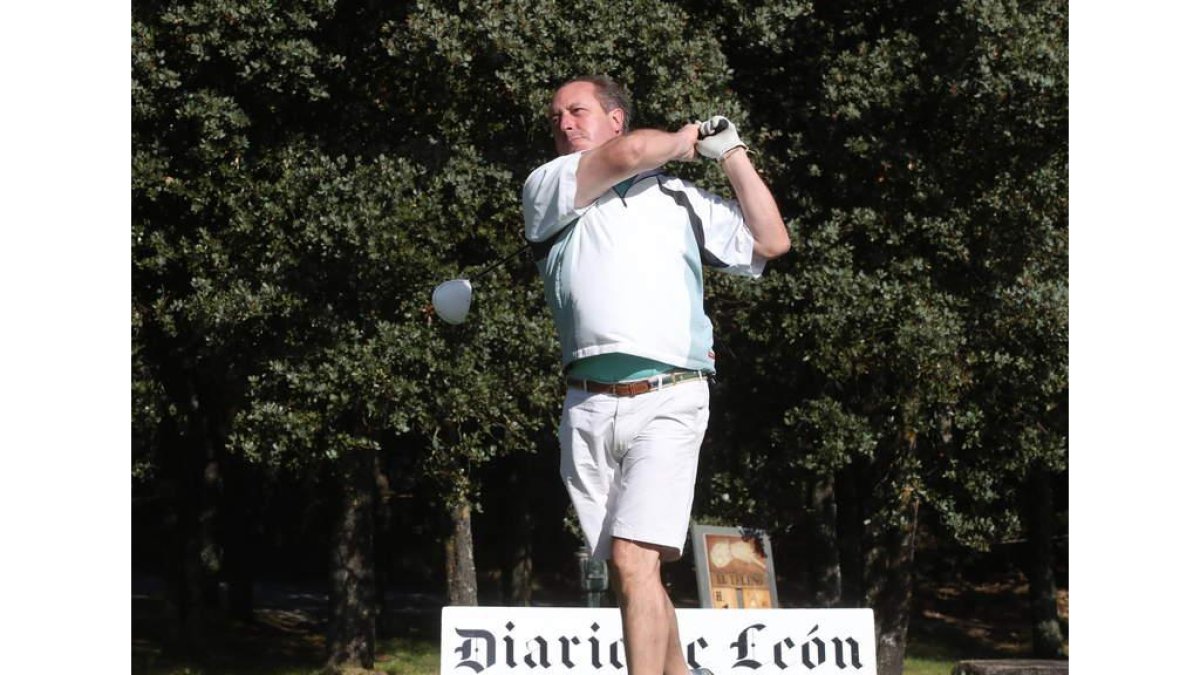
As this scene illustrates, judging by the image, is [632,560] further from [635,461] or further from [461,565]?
[461,565]

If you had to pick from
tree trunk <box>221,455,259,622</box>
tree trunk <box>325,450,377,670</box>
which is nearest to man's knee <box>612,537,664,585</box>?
tree trunk <box>325,450,377,670</box>

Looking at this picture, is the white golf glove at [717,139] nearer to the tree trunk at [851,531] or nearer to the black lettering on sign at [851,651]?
the black lettering on sign at [851,651]

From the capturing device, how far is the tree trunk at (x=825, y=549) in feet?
42.5

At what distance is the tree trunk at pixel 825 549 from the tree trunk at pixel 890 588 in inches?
16.6

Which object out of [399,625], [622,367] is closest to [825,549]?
[399,625]

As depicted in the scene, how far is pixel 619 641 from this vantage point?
604 centimetres

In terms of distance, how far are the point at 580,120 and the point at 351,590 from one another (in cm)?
1035

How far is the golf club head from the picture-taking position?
17.1ft

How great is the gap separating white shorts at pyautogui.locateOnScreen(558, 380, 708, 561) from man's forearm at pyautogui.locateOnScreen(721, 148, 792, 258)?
466 millimetres

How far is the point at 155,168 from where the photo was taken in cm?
1025

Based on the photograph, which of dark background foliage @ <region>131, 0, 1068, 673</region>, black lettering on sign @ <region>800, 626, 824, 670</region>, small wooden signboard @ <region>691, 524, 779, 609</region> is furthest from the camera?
small wooden signboard @ <region>691, 524, 779, 609</region>

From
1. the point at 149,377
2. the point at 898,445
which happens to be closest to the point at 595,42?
the point at 898,445

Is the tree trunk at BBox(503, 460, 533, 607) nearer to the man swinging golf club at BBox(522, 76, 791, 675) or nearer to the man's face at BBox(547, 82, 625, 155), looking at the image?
the man's face at BBox(547, 82, 625, 155)

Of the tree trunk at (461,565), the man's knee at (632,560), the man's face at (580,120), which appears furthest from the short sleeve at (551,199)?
the tree trunk at (461,565)
